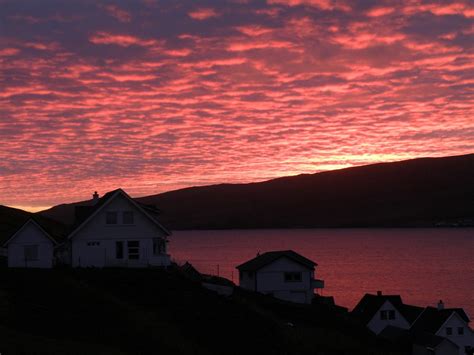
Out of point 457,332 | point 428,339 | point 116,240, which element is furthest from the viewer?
point 457,332

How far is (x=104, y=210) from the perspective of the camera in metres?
60.7

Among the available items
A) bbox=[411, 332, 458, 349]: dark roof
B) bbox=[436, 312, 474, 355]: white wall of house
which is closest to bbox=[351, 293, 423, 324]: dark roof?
bbox=[436, 312, 474, 355]: white wall of house

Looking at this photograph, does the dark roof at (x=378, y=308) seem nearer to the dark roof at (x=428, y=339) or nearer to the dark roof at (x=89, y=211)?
the dark roof at (x=428, y=339)

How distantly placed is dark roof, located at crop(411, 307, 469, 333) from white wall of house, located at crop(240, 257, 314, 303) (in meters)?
12.8

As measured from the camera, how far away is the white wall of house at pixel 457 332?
6881cm

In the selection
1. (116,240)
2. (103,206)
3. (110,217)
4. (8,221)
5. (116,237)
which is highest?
(8,221)

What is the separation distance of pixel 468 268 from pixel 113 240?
152152 millimetres

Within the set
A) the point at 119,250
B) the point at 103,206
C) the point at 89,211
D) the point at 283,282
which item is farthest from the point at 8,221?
the point at 119,250

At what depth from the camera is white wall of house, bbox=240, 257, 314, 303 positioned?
257 feet

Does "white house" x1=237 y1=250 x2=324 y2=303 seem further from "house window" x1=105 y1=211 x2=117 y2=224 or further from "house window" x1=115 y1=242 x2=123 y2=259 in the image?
"house window" x1=105 y1=211 x2=117 y2=224

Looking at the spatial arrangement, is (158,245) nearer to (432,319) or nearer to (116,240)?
(116,240)

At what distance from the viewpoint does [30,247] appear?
58.0 meters

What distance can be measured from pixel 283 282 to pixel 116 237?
2511 cm

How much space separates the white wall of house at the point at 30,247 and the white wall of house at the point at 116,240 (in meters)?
2.69
